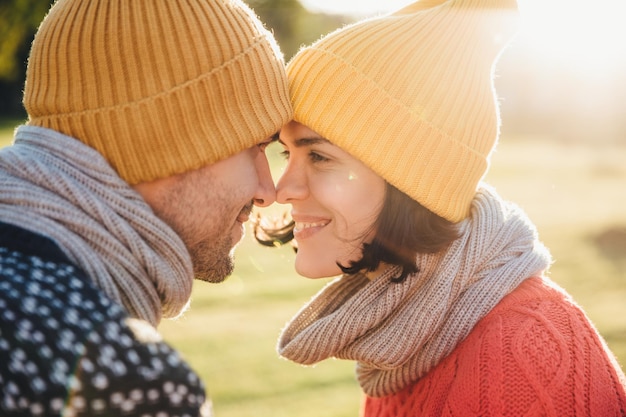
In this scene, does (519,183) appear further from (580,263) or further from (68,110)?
(68,110)

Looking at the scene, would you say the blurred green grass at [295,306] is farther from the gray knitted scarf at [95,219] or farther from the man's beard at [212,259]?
the gray knitted scarf at [95,219]

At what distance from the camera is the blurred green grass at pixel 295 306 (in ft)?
20.4

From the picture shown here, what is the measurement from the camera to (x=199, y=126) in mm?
2480

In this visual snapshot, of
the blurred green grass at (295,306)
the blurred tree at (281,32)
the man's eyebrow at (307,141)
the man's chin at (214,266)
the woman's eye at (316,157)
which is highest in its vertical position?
the man's eyebrow at (307,141)

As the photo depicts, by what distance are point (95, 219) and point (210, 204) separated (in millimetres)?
514

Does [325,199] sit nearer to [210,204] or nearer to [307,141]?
[307,141]

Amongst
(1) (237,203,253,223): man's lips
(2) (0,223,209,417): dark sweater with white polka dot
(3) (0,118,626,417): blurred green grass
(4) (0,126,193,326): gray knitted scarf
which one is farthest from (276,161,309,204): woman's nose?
(2) (0,223,209,417): dark sweater with white polka dot

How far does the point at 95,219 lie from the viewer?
2104 mm

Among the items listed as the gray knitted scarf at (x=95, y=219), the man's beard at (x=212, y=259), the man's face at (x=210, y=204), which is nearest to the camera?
the gray knitted scarf at (x=95, y=219)

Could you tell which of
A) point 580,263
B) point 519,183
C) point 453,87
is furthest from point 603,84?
point 453,87

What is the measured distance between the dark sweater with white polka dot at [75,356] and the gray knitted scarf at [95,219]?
171 millimetres

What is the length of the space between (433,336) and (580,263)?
857 centimetres

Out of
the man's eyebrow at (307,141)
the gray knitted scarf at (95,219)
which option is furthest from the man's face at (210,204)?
the man's eyebrow at (307,141)

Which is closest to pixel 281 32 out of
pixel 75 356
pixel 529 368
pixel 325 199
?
pixel 325 199
